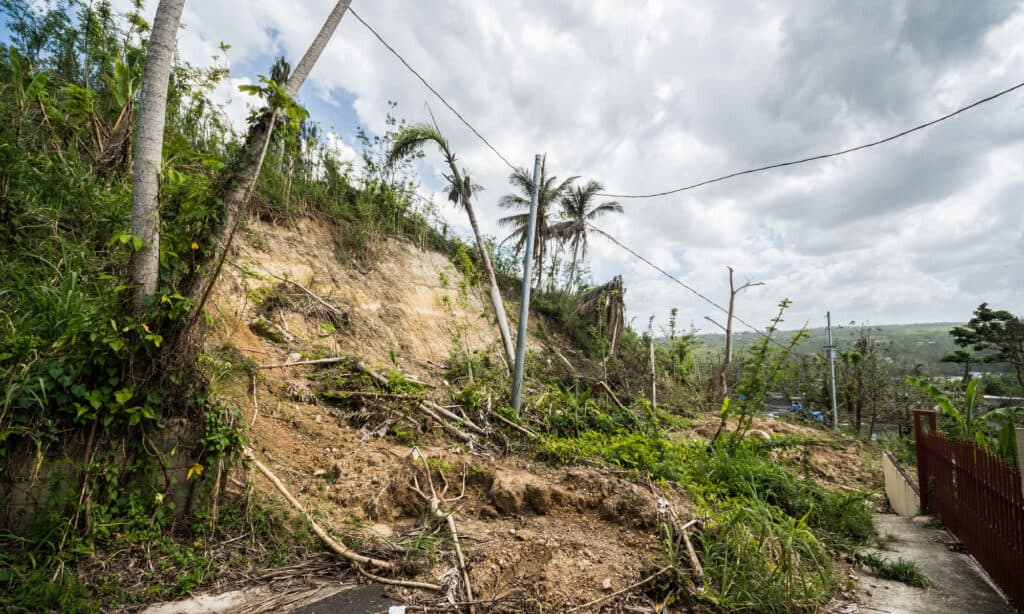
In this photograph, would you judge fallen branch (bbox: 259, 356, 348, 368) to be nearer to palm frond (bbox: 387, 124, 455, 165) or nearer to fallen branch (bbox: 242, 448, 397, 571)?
fallen branch (bbox: 242, 448, 397, 571)

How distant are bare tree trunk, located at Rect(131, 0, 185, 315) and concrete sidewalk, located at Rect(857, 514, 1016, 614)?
5.95 metres

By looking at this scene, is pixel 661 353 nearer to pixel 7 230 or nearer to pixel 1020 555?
pixel 1020 555

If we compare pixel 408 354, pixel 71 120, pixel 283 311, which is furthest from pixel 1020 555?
pixel 71 120

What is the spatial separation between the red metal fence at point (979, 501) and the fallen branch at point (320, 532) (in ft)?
16.2

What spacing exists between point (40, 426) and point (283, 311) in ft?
13.6

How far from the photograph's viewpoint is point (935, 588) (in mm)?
3672

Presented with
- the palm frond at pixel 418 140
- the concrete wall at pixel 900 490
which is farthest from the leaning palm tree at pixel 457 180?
the concrete wall at pixel 900 490

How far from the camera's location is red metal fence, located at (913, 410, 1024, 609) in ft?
11.3

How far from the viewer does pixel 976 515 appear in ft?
13.5

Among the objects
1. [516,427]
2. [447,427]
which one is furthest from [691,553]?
[447,427]

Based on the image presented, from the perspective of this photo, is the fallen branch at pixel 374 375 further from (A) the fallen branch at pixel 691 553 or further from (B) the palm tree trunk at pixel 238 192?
(A) the fallen branch at pixel 691 553

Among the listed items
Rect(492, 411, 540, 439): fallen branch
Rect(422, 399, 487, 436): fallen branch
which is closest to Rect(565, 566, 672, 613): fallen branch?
Rect(492, 411, 540, 439): fallen branch

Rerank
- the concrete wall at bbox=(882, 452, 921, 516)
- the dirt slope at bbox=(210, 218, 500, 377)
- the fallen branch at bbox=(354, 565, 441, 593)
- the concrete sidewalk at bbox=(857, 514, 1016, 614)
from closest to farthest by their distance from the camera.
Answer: the fallen branch at bbox=(354, 565, 441, 593) < the concrete sidewalk at bbox=(857, 514, 1016, 614) < the concrete wall at bbox=(882, 452, 921, 516) < the dirt slope at bbox=(210, 218, 500, 377)

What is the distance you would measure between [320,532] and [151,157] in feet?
10.2
